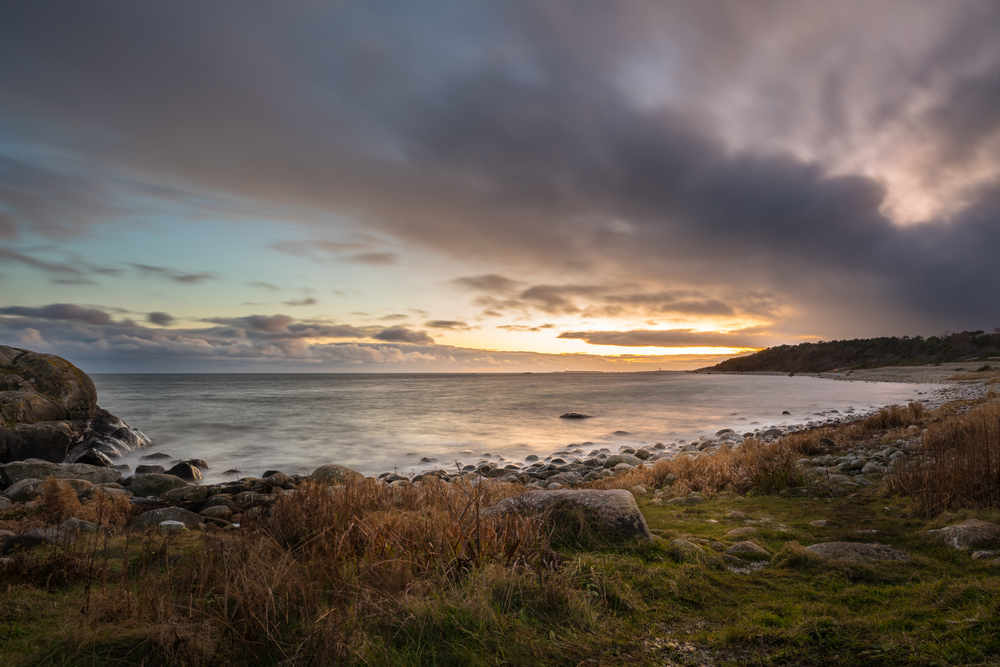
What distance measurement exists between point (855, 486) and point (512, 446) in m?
15.6

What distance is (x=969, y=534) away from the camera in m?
4.98

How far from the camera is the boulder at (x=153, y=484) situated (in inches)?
471

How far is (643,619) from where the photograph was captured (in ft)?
12.4

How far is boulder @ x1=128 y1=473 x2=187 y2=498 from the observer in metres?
12.0

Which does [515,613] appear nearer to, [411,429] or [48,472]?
[48,472]

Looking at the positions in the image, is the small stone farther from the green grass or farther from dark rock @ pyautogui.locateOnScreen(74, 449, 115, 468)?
dark rock @ pyautogui.locateOnScreen(74, 449, 115, 468)

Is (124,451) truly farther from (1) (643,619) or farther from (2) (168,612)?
(1) (643,619)

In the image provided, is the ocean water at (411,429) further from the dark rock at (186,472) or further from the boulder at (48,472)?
the boulder at (48,472)

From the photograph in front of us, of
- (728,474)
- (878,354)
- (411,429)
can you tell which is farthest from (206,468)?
(878,354)

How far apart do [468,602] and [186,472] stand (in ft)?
51.8

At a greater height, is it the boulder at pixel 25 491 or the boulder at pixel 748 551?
the boulder at pixel 748 551

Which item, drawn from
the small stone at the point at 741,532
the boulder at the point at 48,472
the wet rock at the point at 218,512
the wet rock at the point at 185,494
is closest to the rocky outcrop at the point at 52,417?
the boulder at the point at 48,472

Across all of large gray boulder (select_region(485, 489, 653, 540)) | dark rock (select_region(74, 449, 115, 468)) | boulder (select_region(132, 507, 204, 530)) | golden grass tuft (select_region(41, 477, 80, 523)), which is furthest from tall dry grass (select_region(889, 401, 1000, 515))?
dark rock (select_region(74, 449, 115, 468))

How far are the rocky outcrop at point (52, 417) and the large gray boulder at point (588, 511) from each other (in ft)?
57.2
